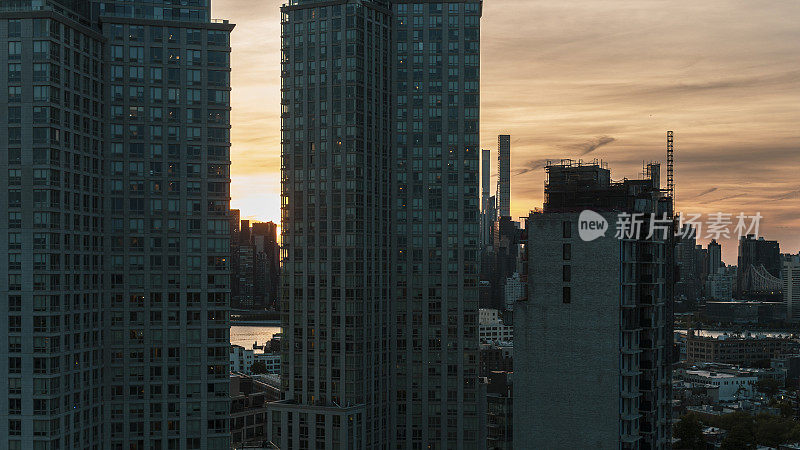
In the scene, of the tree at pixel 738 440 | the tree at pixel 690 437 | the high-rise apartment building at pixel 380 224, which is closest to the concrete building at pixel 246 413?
the high-rise apartment building at pixel 380 224

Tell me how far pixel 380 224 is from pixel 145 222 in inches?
1842

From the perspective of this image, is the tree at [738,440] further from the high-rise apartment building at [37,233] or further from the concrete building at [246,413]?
the high-rise apartment building at [37,233]

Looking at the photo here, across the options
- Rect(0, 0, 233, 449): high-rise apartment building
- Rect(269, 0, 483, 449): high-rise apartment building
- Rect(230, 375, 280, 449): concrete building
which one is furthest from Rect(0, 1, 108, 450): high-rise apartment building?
Rect(230, 375, 280, 449): concrete building

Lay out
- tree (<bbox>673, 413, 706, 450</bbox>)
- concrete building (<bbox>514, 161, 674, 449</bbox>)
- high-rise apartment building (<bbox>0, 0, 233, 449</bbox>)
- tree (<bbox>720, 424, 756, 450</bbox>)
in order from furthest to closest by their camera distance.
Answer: tree (<bbox>673, 413, 706, 450</bbox>) < tree (<bbox>720, 424, 756, 450</bbox>) < high-rise apartment building (<bbox>0, 0, 233, 449</bbox>) < concrete building (<bbox>514, 161, 674, 449</bbox>)

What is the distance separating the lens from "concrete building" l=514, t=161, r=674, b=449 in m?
88.0

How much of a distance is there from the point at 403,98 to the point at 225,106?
44.7m

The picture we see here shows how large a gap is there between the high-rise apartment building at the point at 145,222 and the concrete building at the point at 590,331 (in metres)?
43.1

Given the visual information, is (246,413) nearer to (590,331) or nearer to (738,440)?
(738,440)

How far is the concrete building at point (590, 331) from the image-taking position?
88000 mm

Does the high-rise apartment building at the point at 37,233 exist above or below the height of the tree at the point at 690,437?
above

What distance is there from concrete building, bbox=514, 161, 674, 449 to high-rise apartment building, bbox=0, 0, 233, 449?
43138mm

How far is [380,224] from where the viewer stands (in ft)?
481

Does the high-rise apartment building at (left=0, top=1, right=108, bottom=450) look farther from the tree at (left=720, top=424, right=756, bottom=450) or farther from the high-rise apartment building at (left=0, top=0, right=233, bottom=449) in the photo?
the tree at (left=720, top=424, right=756, bottom=450)

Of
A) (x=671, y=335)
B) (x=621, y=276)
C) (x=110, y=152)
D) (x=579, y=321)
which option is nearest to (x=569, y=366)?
(x=579, y=321)
